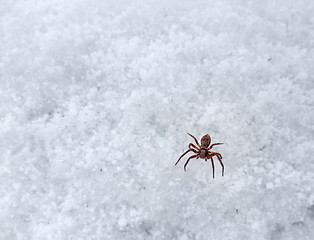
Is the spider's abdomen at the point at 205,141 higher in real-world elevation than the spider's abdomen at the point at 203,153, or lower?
higher

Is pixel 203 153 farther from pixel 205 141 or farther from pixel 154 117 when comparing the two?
pixel 154 117

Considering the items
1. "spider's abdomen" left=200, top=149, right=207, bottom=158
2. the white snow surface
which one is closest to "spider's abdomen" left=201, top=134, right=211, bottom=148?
"spider's abdomen" left=200, top=149, right=207, bottom=158

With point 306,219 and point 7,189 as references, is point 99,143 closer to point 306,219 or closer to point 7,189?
point 7,189

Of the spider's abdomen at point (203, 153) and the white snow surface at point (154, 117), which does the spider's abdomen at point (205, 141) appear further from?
the white snow surface at point (154, 117)

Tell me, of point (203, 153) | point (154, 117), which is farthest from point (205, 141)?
point (154, 117)

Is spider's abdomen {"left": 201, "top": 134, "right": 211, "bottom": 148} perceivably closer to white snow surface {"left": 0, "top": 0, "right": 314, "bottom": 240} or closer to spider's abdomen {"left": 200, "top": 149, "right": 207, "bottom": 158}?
spider's abdomen {"left": 200, "top": 149, "right": 207, "bottom": 158}

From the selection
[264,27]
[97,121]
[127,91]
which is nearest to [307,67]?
[264,27]

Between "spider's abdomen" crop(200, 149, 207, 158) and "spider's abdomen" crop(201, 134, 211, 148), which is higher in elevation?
"spider's abdomen" crop(201, 134, 211, 148)

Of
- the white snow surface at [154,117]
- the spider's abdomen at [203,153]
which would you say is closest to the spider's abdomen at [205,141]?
the spider's abdomen at [203,153]
